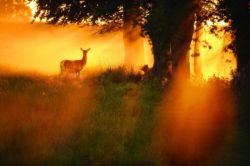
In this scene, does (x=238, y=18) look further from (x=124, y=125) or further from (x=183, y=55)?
(x=183, y=55)

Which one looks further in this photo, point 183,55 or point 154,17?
point 183,55

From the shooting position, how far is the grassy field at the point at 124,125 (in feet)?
32.8

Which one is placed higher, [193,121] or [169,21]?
[169,21]

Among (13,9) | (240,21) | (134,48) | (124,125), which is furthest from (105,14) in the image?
(13,9)

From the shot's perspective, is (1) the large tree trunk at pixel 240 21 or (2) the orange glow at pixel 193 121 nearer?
(2) the orange glow at pixel 193 121

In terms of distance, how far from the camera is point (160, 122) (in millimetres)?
13094

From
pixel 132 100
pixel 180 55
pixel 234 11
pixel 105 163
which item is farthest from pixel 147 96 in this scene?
pixel 105 163

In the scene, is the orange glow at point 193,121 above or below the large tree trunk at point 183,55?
below

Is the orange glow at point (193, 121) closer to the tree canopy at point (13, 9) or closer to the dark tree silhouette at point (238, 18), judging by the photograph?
the dark tree silhouette at point (238, 18)

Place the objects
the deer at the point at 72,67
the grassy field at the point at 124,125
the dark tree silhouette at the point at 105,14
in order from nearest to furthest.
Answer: the grassy field at the point at 124,125 → the dark tree silhouette at the point at 105,14 → the deer at the point at 72,67

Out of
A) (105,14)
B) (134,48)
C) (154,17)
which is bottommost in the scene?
(134,48)

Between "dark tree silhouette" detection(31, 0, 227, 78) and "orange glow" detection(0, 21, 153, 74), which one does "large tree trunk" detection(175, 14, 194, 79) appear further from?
"orange glow" detection(0, 21, 153, 74)

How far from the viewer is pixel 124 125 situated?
40.0ft

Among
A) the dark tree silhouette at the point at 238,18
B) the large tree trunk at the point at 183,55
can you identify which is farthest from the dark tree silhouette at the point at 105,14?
the dark tree silhouette at the point at 238,18
